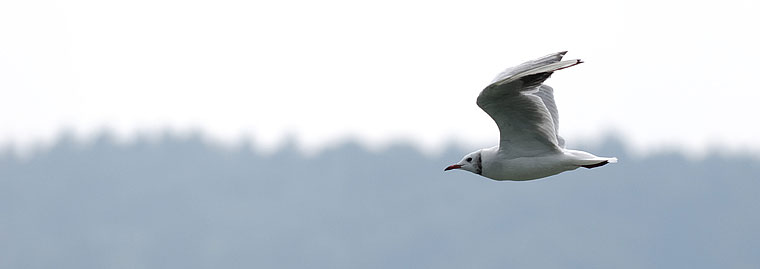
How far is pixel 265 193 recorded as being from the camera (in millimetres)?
193000

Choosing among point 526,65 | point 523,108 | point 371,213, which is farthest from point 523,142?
point 371,213

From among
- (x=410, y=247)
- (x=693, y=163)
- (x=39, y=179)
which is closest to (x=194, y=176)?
(x=39, y=179)

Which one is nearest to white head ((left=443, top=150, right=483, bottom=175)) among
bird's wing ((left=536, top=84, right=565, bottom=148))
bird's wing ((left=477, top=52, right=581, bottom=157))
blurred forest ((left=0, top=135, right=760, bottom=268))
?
bird's wing ((left=477, top=52, right=581, bottom=157))

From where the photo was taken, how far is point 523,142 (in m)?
11.2

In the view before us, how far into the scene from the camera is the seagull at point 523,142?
1042 centimetres

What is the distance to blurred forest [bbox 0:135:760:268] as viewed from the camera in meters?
172

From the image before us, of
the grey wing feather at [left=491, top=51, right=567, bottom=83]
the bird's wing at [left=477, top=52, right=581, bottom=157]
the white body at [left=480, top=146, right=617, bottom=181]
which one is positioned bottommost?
the white body at [left=480, top=146, right=617, bottom=181]

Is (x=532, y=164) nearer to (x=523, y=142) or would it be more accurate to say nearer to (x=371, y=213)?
(x=523, y=142)

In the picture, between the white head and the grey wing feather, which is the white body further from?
the grey wing feather

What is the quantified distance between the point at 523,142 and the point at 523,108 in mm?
542

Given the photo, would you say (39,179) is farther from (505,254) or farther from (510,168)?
(510,168)

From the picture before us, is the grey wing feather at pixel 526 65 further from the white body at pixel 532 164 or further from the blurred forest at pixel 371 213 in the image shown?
the blurred forest at pixel 371 213

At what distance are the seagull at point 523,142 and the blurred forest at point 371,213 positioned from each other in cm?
15456

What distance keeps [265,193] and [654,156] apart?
176ft
